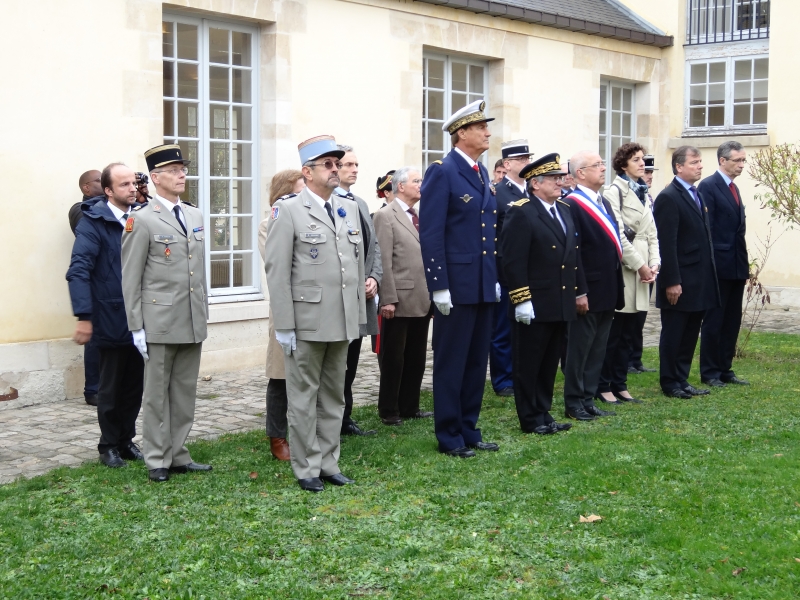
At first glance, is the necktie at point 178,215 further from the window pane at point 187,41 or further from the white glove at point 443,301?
the window pane at point 187,41

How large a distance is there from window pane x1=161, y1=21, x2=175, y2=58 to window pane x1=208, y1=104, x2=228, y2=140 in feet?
2.17

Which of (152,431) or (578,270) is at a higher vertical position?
(578,270)

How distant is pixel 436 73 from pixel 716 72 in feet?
18.6

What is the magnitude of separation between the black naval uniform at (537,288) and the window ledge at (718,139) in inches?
366

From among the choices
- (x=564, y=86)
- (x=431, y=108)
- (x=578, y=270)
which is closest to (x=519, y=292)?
(x=578, y=270)

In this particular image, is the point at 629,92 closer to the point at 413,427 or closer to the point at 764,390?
the point at 764,390

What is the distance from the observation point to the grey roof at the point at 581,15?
41.9 ft

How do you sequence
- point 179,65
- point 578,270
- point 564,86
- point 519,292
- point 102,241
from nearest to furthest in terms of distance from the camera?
point 102,241 → point 519,292 → point 578,270 → point 179,65 → point 564,86

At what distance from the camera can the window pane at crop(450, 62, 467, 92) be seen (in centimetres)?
1297

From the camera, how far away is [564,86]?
14164 millimetres

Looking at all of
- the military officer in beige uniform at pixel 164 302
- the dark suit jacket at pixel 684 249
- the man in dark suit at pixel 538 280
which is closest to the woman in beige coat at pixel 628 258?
the dark suit jacket at pixel 684 249

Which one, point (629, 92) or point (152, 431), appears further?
point (629, 92)

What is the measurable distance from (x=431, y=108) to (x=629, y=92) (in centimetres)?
474

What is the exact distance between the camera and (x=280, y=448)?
6.50m
